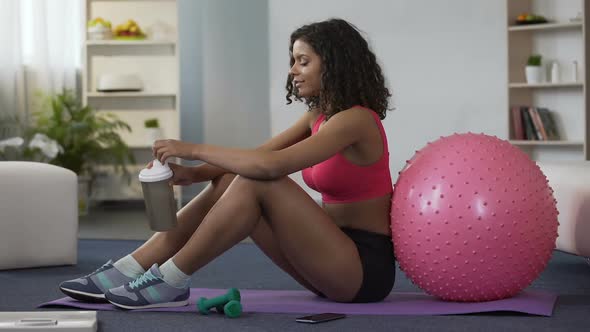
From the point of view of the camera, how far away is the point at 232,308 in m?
2.35

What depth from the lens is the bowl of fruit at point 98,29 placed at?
6203 mm

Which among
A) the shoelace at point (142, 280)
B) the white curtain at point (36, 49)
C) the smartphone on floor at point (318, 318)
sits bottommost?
the smartphone on floor at point (318, 318)

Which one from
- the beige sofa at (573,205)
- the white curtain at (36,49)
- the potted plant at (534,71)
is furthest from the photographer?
the white curtain at (36,49)

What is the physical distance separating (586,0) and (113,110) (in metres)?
3.14

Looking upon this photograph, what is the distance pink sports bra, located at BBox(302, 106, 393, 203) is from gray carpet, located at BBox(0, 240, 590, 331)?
1.02 ft

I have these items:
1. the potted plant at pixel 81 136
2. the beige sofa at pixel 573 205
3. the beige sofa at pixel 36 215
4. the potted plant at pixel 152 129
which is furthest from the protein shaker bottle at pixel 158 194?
the potted plant at pixel 152 129

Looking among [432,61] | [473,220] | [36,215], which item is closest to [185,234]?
[473,220]

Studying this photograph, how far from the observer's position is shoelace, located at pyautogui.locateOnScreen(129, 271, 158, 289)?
2.35 meters

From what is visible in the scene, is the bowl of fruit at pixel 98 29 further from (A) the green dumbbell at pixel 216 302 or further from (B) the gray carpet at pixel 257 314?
(A) the green dumbbell at pixel 216 302

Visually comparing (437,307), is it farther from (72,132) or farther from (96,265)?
(72,132)

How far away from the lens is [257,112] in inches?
267

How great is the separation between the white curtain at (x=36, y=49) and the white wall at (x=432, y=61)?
4.81ft

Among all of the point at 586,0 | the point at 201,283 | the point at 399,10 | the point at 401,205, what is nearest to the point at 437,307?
the point at 401,205

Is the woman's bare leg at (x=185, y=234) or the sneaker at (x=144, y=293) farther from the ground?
the woman's bare leg at (x=185, y=234)
